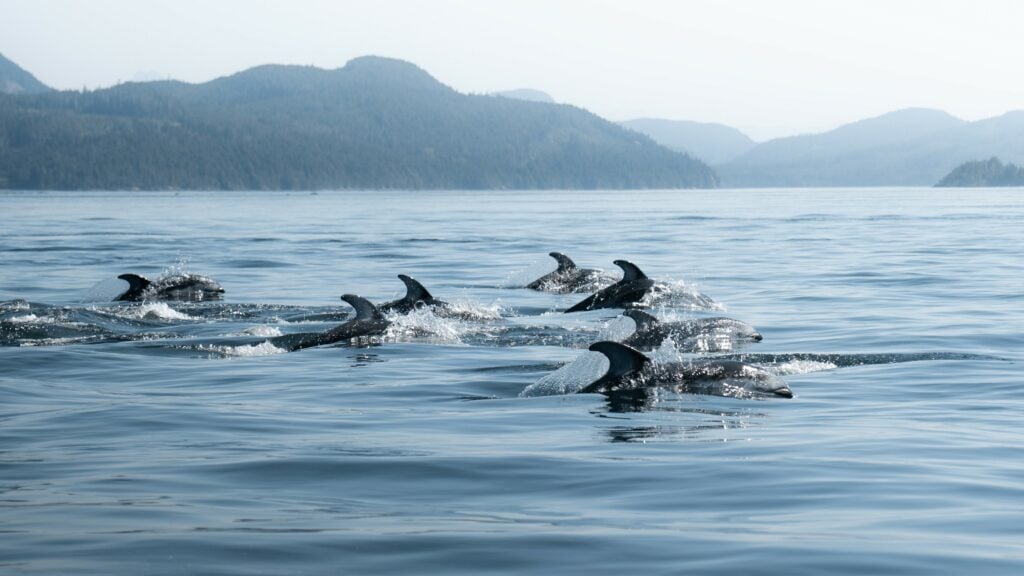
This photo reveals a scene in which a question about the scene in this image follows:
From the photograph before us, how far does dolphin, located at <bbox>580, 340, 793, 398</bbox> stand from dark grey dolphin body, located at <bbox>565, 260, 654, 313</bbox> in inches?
386

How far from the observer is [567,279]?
96.3 ft

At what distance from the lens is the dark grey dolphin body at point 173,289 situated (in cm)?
2519

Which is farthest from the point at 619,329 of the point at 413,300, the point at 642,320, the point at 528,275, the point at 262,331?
the point at 528,275

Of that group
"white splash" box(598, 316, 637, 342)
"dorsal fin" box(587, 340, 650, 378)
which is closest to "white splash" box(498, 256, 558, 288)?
"white splash" box(598, 316, 637, 342)

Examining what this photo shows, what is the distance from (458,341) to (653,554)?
11838 mm

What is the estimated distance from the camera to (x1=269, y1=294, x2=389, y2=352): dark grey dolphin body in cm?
1838

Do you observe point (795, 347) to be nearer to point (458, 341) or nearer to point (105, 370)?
point (458, 341)

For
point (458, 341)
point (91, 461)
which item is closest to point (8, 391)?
point (91, 461)

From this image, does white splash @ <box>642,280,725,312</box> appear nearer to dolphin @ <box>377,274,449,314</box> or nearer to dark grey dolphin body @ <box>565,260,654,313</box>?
dark grey dolphin body @ <box>565,260,654,313</box>

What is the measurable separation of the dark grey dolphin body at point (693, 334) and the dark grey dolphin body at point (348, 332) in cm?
353

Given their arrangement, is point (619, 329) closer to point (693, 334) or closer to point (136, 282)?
point (693, 334)

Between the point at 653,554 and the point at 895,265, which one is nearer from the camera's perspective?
the point at 653,554

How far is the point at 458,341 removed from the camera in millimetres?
19109

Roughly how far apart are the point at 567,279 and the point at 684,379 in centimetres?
1569
